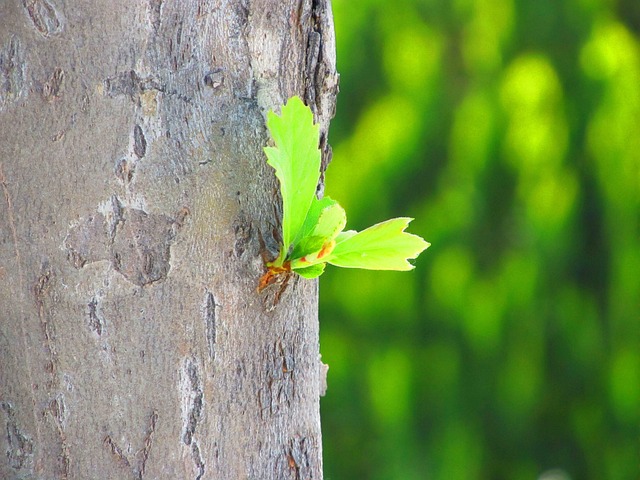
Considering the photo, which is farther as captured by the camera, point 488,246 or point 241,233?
point 488,246

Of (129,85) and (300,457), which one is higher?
(129,85)

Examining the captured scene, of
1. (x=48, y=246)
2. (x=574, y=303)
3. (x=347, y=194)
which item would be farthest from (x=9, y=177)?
(x=574, y=303)

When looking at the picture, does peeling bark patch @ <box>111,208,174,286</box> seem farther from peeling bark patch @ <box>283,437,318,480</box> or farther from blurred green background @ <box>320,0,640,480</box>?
blurred green background @ <box>320,0,640,480</box>

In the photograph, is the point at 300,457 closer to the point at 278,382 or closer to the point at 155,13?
the point at 278,382

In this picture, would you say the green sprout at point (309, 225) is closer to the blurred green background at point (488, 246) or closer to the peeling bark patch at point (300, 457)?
the peeling bark patch at point (300, 457)

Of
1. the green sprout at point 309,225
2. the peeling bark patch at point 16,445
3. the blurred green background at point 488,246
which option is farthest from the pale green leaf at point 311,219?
the blurred green background at point 488,246

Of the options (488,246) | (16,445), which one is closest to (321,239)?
(16,445)
